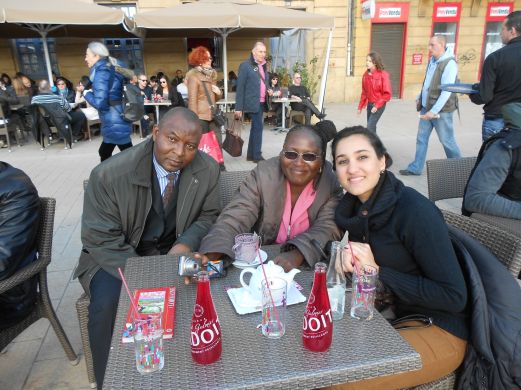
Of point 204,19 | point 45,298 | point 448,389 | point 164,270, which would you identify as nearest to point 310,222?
point 164,270

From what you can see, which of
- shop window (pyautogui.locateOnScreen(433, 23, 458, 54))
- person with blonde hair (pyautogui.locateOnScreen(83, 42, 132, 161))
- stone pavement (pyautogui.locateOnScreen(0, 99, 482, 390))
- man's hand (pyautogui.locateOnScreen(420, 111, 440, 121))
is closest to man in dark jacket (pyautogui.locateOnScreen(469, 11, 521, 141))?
man's hand (pyautogui.locateOnScreen(420, 111, 440, 121))

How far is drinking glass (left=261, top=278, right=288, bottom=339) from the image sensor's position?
141cm

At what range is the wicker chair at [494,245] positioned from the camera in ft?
5.52

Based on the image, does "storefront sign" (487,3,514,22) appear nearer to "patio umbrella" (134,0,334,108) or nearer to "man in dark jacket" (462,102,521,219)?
"patio umbrella" (134,0,334,108)

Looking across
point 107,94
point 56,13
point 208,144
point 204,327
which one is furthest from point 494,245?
point 56,13

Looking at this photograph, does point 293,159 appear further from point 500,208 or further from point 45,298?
point 45,298

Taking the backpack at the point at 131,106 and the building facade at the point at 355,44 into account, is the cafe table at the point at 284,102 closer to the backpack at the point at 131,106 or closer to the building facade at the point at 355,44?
the backpack at the point at 131,106

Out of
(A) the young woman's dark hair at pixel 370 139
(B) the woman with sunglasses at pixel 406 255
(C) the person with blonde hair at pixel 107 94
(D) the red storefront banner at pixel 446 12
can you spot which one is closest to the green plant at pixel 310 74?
(D) the red storefront banner at pixel 446 12

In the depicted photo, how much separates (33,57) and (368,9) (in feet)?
38.9

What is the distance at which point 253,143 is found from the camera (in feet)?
23.3

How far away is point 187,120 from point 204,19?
6709mm

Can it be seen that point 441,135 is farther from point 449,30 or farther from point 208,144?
point 449,30

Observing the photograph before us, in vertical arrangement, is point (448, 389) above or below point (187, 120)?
below

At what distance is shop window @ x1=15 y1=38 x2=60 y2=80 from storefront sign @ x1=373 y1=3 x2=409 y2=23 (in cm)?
1180
